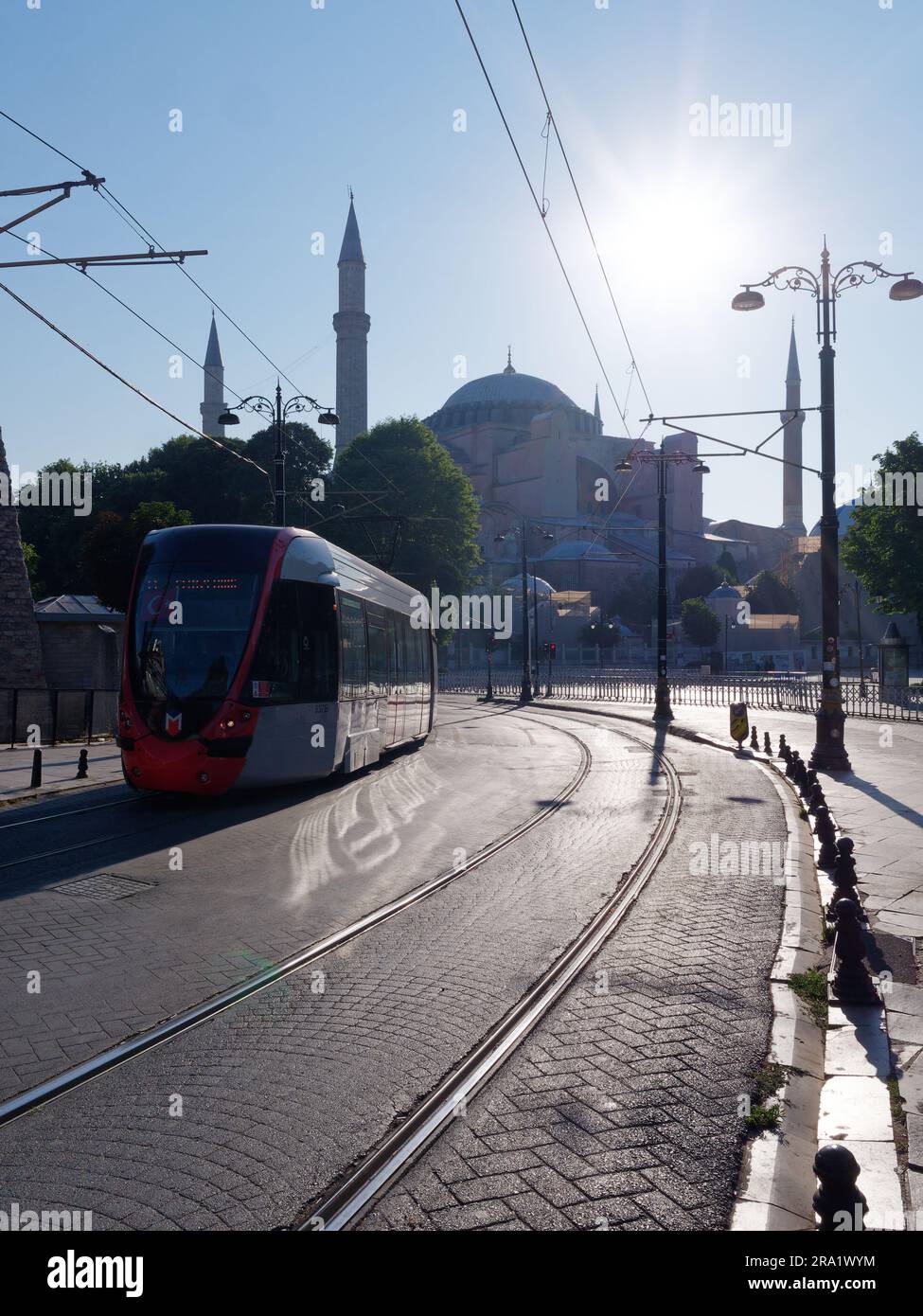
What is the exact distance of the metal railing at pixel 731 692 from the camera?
3253 cm

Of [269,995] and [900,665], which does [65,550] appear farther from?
[269,995]

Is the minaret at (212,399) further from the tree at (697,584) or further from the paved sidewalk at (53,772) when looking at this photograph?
the paved sidewalk at (53,772)

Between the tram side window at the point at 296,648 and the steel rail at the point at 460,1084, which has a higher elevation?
the tram side window at the point at 296,648

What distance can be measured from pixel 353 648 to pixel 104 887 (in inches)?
249

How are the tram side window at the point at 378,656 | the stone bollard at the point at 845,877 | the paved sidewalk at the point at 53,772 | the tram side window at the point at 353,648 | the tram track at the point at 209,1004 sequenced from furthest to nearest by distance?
the tram side window at the point at 378,656
the paved sidewalk at the point at 53,772
the tram side window at the point at 353,648
the stone bollard at the point at 845,877
the tram track at the point at 209,1004

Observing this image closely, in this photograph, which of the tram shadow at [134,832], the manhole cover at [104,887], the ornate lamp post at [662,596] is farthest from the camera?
the ornate lamp post at [662,596]

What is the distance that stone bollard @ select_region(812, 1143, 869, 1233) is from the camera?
2951 mm

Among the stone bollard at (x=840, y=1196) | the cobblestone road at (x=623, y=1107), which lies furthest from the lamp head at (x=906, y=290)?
the stone bollard at (x=840, y=1196)

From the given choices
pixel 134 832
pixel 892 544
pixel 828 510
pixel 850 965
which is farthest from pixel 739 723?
pixel 892 544

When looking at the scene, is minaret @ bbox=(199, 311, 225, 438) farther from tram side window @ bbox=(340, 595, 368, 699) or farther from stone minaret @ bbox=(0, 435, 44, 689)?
tram side window @ bbox=(340, 595, 368, 699)

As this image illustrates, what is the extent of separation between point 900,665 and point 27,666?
26277 mm

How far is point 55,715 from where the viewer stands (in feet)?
75.6

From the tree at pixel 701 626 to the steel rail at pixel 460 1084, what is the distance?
8182 cm

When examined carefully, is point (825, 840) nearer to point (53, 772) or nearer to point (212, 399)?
point (53, 772)
